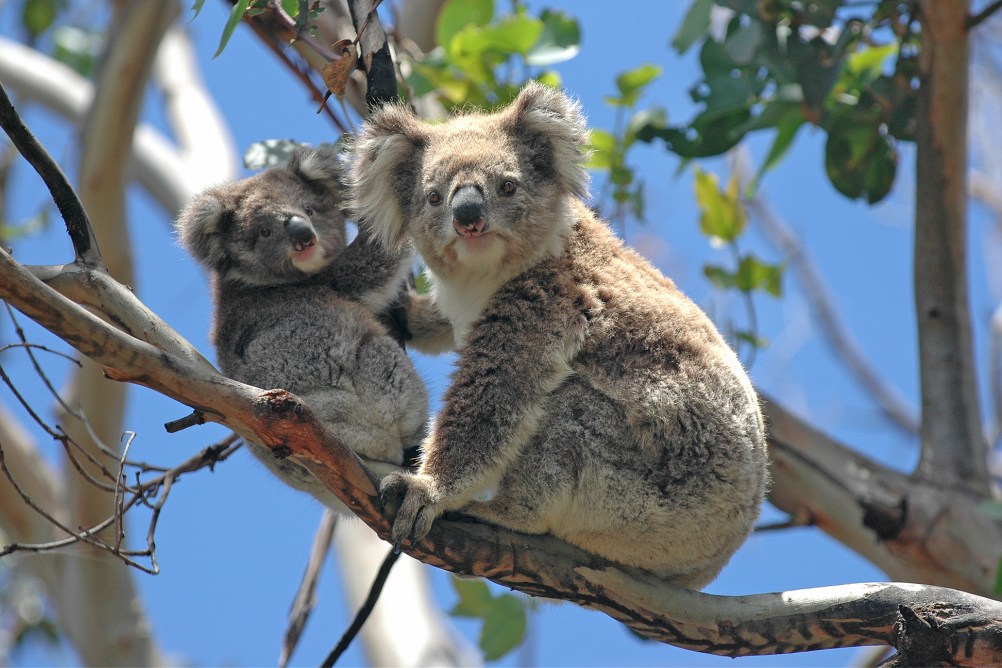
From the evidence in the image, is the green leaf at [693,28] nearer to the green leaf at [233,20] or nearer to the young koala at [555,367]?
the young koala at [555,367]

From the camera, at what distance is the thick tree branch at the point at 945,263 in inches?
197

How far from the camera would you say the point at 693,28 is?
494cm

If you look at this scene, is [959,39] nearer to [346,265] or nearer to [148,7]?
[346,265]

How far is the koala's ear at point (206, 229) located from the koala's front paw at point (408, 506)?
53.2 inches

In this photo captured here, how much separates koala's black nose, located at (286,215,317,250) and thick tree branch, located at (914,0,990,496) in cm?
320

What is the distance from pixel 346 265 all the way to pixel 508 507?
124 centimetres

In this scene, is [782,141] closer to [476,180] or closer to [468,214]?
[476,180]

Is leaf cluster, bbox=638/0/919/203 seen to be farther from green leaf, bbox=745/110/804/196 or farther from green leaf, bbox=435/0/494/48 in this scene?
green leaf, bbox=435/0/494/48

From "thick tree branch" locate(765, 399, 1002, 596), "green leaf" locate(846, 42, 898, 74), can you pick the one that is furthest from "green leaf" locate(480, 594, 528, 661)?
"green leaf" locate(846, 42, 898, 74)

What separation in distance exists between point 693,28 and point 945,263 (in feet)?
5.73

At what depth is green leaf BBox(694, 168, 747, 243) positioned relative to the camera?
549 cm

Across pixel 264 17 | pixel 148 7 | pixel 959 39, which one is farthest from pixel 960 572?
pixel 148 7

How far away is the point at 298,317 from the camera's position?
370 cm

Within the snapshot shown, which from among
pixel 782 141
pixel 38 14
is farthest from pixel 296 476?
pixel 38 14
